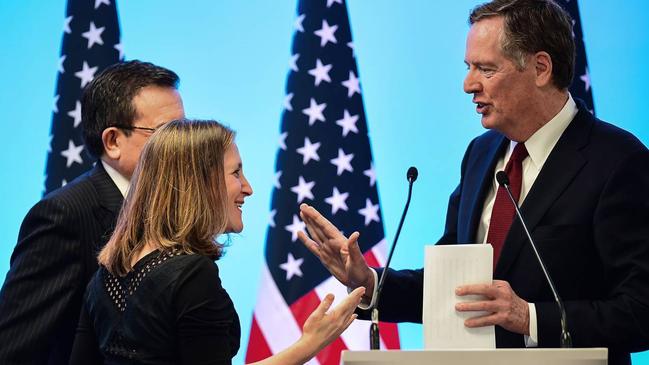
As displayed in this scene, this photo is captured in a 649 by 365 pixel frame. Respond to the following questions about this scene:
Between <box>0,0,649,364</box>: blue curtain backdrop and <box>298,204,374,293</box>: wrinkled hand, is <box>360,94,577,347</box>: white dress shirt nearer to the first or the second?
<box>298,204,374,293</box>: wrinkled hand

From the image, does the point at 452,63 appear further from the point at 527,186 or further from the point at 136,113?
the point at 136,113

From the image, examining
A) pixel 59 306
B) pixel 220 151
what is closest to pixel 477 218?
pixel 220 151

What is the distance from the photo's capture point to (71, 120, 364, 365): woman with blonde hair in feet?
7.49

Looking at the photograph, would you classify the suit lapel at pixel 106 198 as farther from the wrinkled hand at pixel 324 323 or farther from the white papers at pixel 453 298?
the white papers at pixel 453 298

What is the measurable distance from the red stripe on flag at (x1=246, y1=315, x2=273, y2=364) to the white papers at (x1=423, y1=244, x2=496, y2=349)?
2.17 metres

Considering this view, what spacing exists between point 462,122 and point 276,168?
983mm

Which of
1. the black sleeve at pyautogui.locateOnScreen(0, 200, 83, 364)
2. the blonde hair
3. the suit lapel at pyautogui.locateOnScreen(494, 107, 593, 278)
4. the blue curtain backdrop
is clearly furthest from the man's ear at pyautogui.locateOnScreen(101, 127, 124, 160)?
the blue curtain backdrop

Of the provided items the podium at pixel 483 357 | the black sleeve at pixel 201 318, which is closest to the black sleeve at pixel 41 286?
the black sleeve at pixel 201 318

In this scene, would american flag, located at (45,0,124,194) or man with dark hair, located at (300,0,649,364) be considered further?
american flag, located at (45,0,124,194)

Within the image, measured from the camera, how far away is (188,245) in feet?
7.81

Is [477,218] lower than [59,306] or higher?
higher

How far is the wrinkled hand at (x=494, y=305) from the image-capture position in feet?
8.35

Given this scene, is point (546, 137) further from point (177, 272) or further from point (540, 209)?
point (177, 272)

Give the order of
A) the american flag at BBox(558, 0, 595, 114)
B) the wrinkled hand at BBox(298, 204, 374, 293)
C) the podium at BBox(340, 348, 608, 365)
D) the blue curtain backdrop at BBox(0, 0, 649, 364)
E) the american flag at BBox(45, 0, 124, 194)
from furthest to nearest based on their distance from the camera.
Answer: the blue curtain backdrop at BBox(0, 0, 649, 364) → the american flag at BBox(45, 0, 124, 194) → the american flag at BBox(558, 0, 595, 114) → the wrinkled hand at BBox(298, 204, 374, 293) → the podium at BBox(340, 348, 608, 365)
